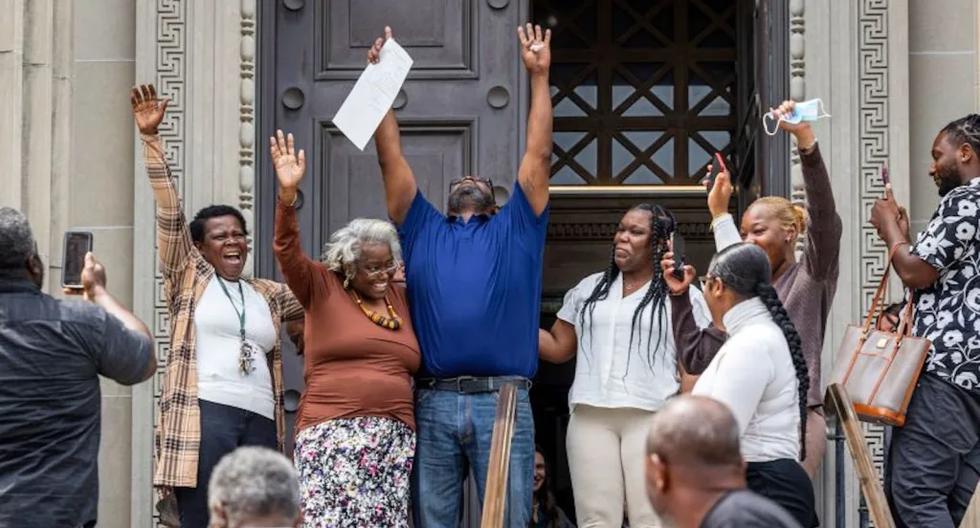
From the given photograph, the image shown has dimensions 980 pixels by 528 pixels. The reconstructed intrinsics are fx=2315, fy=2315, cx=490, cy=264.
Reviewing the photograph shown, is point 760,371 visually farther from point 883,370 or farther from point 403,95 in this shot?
point 403,95

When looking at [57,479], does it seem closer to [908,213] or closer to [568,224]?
[908,213]

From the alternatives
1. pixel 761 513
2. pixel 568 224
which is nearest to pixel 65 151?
pixel 761 513

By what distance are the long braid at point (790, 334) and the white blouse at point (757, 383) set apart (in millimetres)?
72

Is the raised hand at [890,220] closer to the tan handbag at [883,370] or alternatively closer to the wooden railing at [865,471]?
the tan handbag at [883,370]

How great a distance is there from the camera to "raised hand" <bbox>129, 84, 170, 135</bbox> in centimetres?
1005

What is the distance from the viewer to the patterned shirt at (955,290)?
9.62 m

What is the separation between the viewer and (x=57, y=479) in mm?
8297

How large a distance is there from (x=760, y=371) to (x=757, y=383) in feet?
0.15

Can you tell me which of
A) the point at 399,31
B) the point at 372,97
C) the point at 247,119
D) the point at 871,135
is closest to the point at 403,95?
the point at 399,31

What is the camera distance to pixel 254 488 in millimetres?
6320

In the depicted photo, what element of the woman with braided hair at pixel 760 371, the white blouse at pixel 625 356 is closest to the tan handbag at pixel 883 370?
the white blouse at pixel 625 356

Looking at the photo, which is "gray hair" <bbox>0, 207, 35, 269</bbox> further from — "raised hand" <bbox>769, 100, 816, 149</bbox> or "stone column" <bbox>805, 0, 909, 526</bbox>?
"stone column" <bbox>805, 0, 909, 526</bbox>

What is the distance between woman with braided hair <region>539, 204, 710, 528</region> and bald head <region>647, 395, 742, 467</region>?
3503 millimetres

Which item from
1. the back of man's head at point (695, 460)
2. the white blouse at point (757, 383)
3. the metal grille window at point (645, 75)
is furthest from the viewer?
the metal grille window at point (645, 75)
